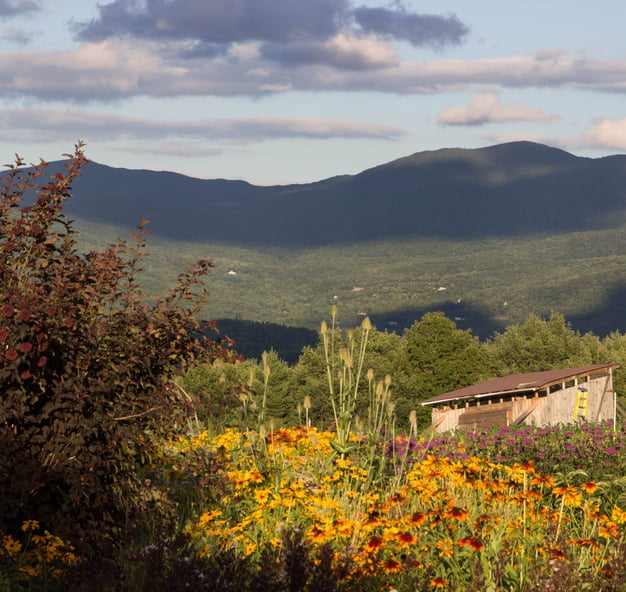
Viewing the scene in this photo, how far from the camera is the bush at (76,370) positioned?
22.3ft

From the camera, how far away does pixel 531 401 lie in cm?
3036

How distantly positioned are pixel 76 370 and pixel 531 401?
25076mm

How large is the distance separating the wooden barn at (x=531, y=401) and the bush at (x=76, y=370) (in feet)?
71.2

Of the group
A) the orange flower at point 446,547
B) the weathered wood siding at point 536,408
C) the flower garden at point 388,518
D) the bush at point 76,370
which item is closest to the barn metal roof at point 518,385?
the weathered wood siding at point 536,408

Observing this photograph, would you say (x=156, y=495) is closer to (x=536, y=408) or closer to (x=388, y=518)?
(x=388, y=518)

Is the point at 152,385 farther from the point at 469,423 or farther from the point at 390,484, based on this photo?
the point at 469,423

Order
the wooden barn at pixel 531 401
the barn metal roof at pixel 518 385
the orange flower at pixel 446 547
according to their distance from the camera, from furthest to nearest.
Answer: the wooden barn at pixel 531 401
the barn metal roof at pixel 518 385
the orange flower at pixel 446 547

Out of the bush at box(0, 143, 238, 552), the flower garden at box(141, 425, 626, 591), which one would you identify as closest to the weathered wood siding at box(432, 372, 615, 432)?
the flower garden at box(141, 425, 626, 591)

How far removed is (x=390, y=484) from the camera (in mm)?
9562

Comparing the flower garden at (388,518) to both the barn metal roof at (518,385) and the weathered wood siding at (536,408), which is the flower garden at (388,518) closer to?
the barn metal roof at (518,385)

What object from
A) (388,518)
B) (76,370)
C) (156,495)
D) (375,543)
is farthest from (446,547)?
(76,370)

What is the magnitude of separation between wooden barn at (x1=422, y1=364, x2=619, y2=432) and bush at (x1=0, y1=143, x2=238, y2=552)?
21.7 meters

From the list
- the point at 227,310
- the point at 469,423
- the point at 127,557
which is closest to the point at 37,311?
the point at 127,557

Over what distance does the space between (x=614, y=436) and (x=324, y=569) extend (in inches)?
391
